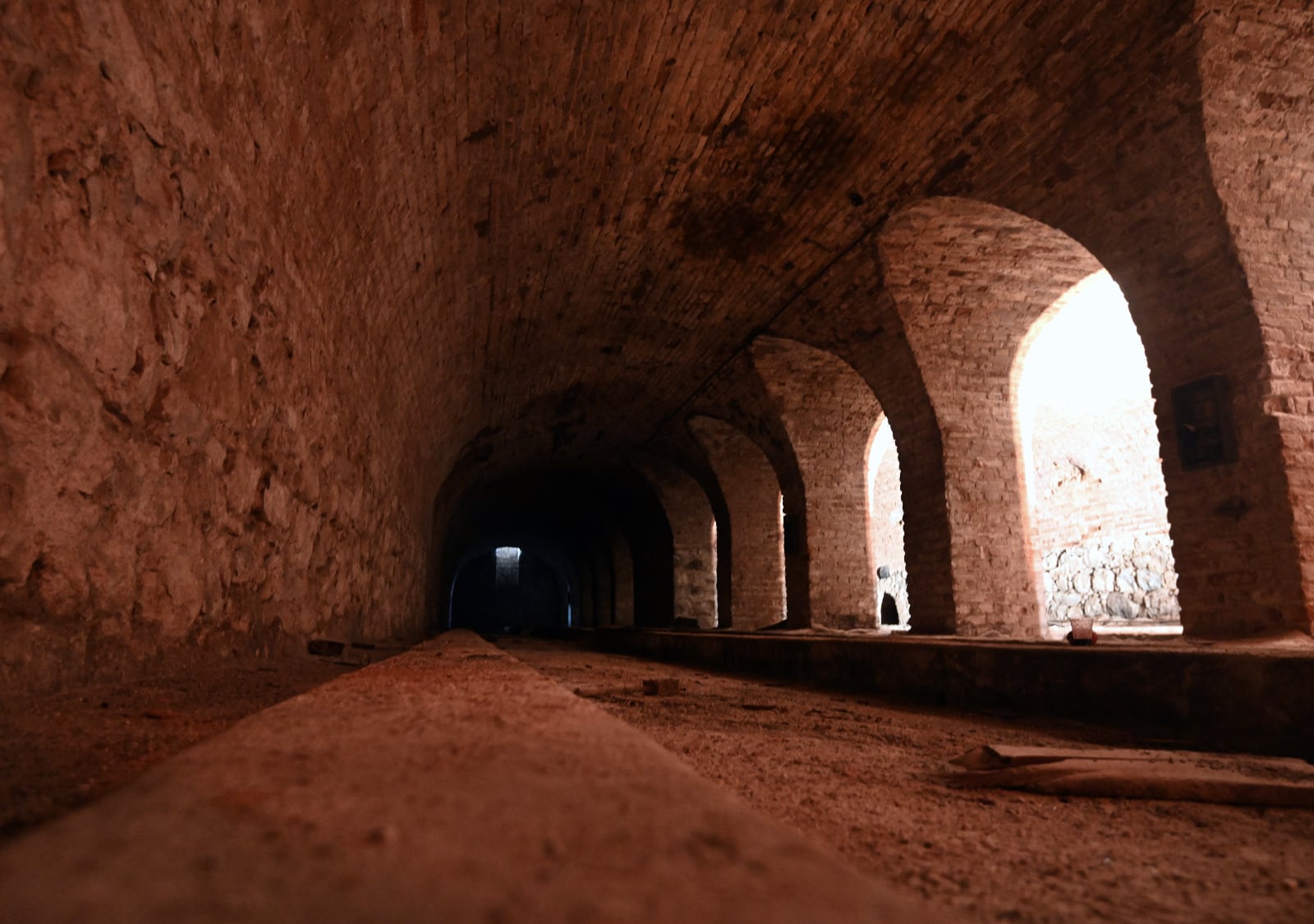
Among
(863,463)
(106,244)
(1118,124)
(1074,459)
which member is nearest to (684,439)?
(863,463)

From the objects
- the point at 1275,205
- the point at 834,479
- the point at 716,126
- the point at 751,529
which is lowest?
the point at 751,529

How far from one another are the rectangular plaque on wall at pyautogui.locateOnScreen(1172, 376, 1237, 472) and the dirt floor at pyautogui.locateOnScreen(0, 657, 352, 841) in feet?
21.3

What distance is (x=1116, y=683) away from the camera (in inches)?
146

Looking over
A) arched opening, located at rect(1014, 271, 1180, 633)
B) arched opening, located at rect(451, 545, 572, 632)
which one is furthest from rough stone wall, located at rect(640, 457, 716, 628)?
arched opening, located at rect(451, 545, 572, 632)

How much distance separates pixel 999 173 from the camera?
7141 millimetres

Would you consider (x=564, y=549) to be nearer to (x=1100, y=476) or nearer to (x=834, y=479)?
(x=834, y=479)

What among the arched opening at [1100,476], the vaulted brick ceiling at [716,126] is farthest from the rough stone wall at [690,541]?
the vaulted brick ceiling at [716,126]

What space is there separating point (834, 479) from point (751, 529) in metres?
3.14

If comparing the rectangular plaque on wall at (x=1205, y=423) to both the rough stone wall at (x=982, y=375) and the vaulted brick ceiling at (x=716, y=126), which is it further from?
the rough stone wall at (x=982, y=375)

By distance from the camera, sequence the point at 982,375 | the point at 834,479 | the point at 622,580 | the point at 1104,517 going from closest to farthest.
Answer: the point at 982,375
the point at 834,479
the point at 1104,517
the point at 622,580

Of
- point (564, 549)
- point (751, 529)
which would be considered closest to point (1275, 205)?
point (751, 529)

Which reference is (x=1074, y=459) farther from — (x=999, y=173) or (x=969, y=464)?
(x=999, y=173)

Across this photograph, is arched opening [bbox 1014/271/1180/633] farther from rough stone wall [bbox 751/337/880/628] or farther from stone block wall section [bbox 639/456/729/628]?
stone block wall section [bbox 639/456/729/628]

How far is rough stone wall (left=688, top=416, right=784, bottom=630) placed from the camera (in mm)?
15266
